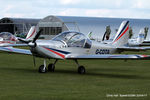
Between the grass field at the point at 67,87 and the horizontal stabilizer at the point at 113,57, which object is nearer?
the grass field at the point at 67,87

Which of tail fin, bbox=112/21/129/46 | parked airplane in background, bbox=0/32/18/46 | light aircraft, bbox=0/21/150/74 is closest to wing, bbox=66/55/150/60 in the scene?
light aircraft, bbox=0/21/150/74

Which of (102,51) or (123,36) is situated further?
(123,36)

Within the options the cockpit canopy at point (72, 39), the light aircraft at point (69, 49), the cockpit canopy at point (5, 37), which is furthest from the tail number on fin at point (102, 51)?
the cockpit canopy at point (5, 37)

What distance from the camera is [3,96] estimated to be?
10.7 meters

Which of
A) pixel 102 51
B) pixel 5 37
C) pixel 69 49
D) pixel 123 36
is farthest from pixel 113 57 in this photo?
pixel 5 37

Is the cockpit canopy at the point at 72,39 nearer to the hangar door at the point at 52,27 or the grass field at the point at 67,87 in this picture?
the grass field at the point at 67,87

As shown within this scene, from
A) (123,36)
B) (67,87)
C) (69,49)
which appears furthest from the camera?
(123,36)

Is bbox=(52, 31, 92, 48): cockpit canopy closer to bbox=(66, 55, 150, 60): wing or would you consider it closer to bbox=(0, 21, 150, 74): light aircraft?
bbox=(0, 21, 150, 74): light aircraft

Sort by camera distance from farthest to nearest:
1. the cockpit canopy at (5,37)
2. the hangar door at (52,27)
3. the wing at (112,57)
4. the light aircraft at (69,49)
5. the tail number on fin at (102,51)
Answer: the hangar door at (52,27), the cockpit canopy at (5,37), the tail number on fin at (102,51), the light aircraft at (69,49), the wing at (112,57)

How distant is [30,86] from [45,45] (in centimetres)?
431

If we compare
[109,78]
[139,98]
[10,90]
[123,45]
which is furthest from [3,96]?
[123,45]

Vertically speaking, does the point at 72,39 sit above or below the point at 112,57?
above

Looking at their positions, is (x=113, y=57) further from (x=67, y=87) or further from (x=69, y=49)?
(x=67, y=87)

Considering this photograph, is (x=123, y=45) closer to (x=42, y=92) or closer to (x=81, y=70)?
(x=81, y=70)
